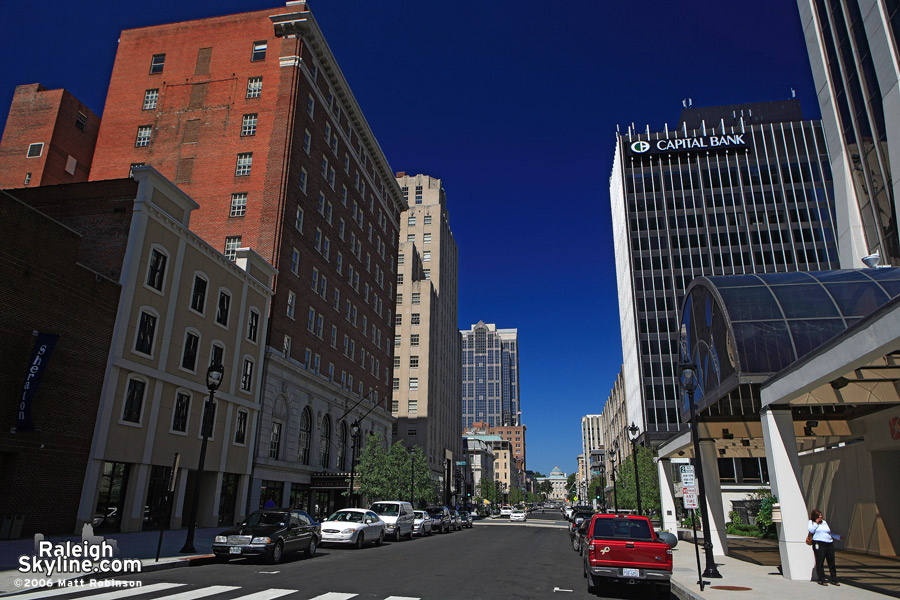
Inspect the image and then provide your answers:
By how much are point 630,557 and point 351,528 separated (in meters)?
14.3

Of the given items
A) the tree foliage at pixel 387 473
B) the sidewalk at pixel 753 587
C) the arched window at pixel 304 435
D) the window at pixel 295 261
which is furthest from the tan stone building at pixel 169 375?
the sidewalk at pixel 753 587

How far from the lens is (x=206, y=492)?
3228 centimetres

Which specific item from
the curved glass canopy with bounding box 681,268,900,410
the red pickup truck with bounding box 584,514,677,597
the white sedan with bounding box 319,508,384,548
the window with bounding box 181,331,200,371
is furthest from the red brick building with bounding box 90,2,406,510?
the curved glass canopy with bounding box 681,268,900,410

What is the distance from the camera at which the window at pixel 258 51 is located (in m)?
45.9

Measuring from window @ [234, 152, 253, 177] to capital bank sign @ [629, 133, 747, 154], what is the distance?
2710 inches

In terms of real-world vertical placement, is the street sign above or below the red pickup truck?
above

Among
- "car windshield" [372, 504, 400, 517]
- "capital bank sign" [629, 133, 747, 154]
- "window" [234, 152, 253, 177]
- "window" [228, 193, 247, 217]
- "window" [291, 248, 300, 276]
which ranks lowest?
"car windshield" [372, 504, 400, 517]

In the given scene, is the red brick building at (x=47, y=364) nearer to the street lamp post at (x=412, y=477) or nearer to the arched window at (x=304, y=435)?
the arched window at (x=304, y=435)

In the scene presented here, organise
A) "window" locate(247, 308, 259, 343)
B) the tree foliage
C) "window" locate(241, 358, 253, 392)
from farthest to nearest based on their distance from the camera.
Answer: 1. the tree foliage
2. "window" locate(247, 308, 259, 343)
3. "window" locate(241, 358, 253, 392)

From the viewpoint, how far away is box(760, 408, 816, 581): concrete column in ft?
49.3

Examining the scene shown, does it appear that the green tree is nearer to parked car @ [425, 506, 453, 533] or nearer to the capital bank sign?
parked car @ [425, 506, 453, 533]

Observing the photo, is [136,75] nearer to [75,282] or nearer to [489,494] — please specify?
[75,282]

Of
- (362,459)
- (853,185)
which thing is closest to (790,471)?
(853,185)

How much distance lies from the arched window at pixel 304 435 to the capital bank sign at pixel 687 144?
236 feet
